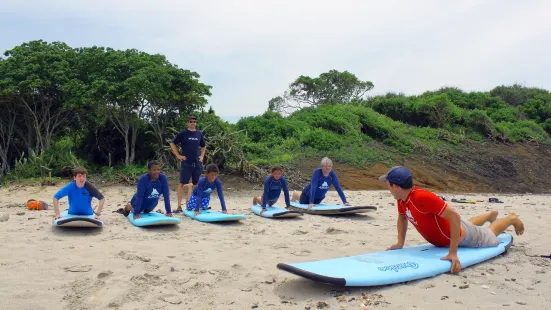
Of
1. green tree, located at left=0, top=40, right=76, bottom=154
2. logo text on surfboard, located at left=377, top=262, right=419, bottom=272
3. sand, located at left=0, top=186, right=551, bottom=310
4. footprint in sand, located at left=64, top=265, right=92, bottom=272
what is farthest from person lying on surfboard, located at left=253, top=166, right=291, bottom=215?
green tree, located at left=0, top=40, right=76, bottom=154

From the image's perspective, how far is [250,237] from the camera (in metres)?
7.01

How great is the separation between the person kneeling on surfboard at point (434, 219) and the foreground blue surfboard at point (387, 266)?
0.11 meters

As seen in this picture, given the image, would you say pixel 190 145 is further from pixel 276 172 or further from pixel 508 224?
pixel 508 224

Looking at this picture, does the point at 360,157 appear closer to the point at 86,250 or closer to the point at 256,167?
the point at 256,167

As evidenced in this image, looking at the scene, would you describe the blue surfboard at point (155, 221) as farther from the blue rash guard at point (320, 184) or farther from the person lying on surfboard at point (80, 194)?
the blue rash guard at point (320, 184)

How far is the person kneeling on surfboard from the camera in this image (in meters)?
5.12

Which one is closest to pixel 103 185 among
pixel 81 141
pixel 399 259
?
pixel 81 141

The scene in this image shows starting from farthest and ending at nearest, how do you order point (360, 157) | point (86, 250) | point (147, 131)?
point (360, 157)
point (147, 131)
point (86, 250)

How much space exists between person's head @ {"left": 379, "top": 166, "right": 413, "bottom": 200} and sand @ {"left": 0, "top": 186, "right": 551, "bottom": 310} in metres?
0.99

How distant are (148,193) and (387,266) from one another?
463cm

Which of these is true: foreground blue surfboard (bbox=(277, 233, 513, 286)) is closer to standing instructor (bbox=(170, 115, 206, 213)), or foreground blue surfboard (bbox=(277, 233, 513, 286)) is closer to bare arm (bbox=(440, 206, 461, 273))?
bare arm (bbox=(440, 206, 461, 273))

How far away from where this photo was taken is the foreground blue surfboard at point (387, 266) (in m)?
4.36

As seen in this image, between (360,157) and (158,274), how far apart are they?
589 inches

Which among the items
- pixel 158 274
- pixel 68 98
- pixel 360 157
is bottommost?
pixel 158 274
